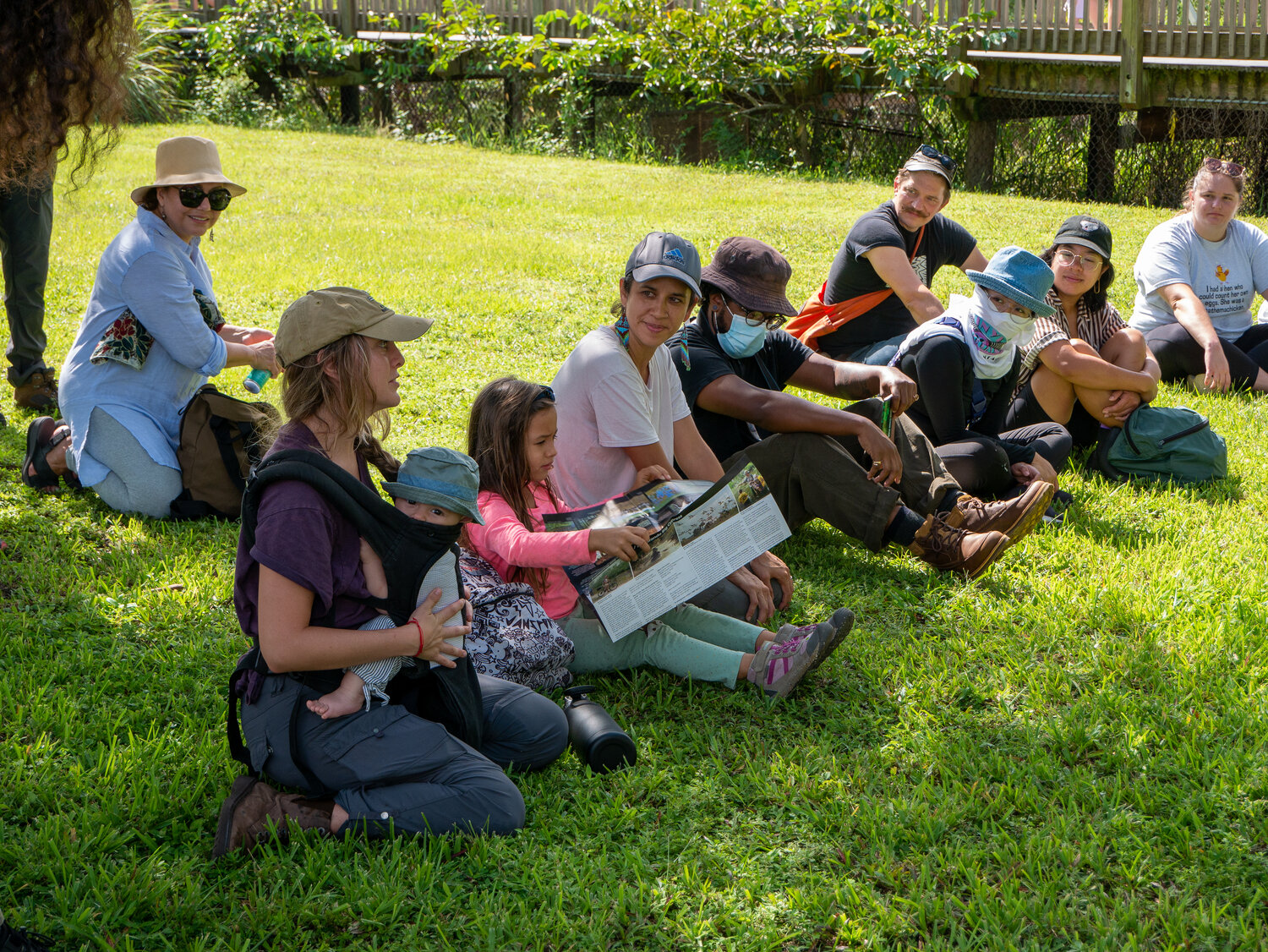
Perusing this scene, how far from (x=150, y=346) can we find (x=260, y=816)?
262 centimetres

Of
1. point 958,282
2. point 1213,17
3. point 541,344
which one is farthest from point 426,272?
point 1213,17

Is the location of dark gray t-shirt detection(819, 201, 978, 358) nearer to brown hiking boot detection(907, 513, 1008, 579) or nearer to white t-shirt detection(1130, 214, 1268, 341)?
white t-shirt detection(1130, 214, 1268, 341)

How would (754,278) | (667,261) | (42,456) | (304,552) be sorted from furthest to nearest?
(42,456) < (754,278) < (667,261) < (304,552)

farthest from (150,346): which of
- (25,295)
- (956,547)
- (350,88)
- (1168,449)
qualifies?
(350,88)

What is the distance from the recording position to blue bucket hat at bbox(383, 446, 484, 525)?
2.77 meters

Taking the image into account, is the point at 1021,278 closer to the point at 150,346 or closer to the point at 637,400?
the point at 637,400

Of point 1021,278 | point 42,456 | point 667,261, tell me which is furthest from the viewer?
point 42,456

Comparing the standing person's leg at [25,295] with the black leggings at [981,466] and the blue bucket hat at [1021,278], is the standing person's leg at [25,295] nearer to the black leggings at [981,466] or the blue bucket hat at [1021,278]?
the black leggings at [981,466]

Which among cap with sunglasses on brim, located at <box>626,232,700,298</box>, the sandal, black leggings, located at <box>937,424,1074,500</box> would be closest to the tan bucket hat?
the sandal

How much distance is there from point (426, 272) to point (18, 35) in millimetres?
6781

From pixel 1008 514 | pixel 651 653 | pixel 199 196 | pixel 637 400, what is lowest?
pixel 651 653

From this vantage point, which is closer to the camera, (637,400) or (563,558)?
(563,558)

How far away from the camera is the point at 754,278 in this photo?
428 cm

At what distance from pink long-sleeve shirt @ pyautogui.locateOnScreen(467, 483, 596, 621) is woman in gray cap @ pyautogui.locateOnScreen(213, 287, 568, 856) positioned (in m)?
0.56
